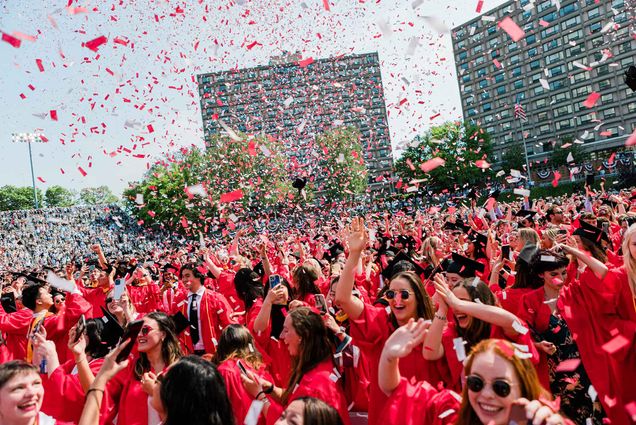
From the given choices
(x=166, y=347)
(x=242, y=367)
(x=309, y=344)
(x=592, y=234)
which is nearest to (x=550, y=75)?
(x=592, y=234)

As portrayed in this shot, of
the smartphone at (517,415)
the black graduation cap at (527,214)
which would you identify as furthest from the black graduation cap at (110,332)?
the black graduation cap at (527,214)

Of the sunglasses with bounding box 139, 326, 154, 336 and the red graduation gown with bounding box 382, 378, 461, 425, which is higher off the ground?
the sunglasses with bounding box 139, 326, 154, 336

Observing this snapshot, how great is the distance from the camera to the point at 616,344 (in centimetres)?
357

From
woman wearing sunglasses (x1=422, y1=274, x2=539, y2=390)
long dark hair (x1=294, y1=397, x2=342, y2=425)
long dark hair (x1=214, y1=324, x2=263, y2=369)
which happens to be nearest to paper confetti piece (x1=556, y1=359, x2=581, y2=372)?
woman wearing sunglasses (x1=422, y1=274, x2=539, y2=390)

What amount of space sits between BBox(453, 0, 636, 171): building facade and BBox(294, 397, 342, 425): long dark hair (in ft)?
194

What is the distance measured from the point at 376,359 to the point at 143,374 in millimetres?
1709

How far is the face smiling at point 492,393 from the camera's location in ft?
7.00

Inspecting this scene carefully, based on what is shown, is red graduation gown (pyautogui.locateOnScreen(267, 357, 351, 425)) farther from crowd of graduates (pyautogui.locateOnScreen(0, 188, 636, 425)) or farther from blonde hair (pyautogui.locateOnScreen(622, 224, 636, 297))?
blonde hair (pyautogui.locateOnScreen(622, 224, 636, 297))

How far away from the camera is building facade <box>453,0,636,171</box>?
60.2 m

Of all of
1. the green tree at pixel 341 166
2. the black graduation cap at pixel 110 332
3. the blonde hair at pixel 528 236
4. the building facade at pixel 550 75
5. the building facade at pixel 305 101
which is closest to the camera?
the black graduation cap at pixel 110 332

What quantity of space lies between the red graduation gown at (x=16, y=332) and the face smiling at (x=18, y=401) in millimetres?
3683

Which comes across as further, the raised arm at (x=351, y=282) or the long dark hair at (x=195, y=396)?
the raised arm at (x=351, y=282)

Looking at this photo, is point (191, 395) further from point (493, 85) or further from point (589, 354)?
point (493, 85)

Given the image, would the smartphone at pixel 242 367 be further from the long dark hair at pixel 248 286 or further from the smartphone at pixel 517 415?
the long dark hair at pixel 248 286
